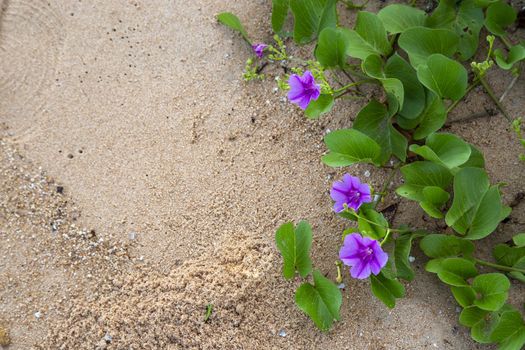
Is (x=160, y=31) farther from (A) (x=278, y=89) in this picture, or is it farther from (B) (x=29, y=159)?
(B) (x=29, y=159)

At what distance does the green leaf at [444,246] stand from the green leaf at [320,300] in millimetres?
308

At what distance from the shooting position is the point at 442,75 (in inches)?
74.2

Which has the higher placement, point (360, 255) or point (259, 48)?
point (259, 48)

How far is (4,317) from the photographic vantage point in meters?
1.99

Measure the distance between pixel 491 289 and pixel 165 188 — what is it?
1.06 metres

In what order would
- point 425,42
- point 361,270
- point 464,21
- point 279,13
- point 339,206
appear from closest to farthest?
point 361,270, point 339,206, point 425,42, point 464,21, point 279,13

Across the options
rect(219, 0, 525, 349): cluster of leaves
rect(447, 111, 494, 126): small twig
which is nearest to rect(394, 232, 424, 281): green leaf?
rect(219, 0, 525, 349): cluster of leaves

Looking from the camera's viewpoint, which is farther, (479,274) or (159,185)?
(159,185)

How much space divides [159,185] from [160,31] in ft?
1.90

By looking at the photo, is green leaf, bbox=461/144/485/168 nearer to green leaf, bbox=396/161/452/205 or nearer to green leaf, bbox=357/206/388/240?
green leaf, bbox=396/161/452/205

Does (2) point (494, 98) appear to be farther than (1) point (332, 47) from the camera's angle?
Yes

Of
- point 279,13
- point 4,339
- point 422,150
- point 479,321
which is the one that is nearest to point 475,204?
point 422,150

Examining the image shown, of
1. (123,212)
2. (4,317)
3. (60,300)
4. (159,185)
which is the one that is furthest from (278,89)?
(4,317)

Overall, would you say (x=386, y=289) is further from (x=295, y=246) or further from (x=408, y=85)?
(x=408, y=85)
